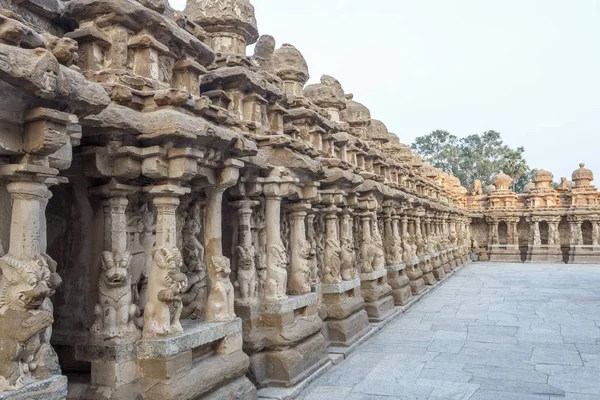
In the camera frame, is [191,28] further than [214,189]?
Yes

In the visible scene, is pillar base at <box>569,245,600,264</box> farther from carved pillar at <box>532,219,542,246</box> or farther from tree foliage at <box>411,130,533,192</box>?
tree foliage at <box>411,130,533,192</box>

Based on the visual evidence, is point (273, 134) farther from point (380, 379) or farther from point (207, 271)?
point (380, 379)

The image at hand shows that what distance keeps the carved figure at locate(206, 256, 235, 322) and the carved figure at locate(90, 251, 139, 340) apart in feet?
3.06

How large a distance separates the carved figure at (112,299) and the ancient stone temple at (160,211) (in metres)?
0.01

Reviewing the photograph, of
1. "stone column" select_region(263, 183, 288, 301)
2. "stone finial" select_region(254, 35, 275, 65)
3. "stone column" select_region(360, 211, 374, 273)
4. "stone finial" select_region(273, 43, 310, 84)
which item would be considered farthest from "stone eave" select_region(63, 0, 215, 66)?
"stone column" select_region(360, 211, 374, 273)

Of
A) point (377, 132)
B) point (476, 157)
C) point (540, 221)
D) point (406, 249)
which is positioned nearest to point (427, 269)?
point (406, 249)

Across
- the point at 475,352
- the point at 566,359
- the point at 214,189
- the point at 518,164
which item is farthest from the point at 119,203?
the point at 518,164

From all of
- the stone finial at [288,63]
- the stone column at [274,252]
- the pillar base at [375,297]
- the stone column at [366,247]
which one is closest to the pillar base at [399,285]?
the pillar base at [375,297]

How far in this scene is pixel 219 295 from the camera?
4.88m

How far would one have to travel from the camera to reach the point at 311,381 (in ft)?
19.9

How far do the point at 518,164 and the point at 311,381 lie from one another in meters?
53.1

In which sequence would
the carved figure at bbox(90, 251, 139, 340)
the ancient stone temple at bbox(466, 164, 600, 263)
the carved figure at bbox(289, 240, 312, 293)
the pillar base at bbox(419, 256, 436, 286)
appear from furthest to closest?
the ancient stone temple at bbox(466, 164, 600, 263)
the pillar base at bbox(419, 256, 436, 286)
the carved figure at bbox(289, 240, 312, 293)
the carved figure at bbox(90, 251, 139, 340)

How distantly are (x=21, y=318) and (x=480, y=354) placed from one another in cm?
634

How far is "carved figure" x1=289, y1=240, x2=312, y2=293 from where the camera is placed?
22.3ft
